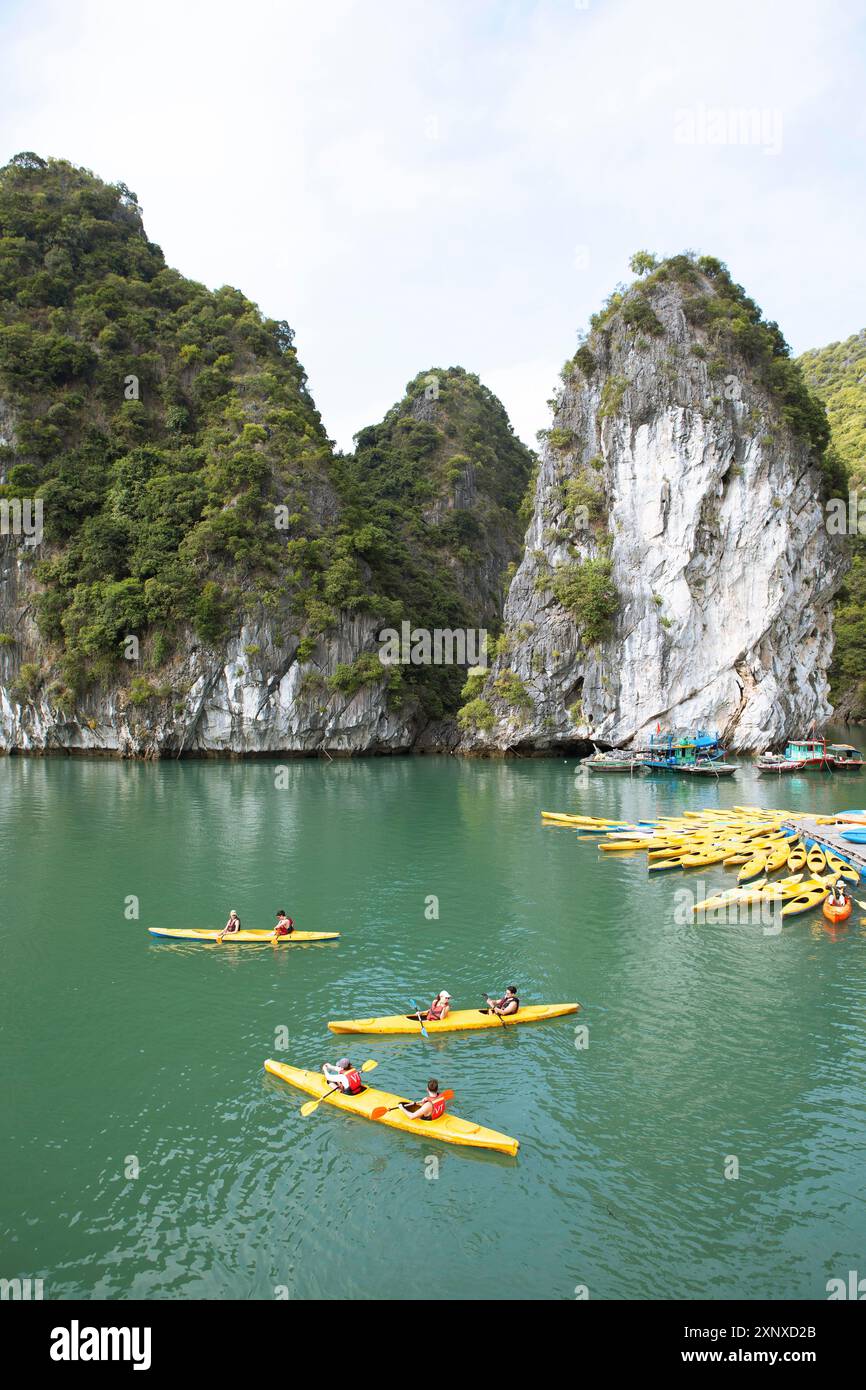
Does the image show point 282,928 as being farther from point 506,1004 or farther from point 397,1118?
point 397,1118

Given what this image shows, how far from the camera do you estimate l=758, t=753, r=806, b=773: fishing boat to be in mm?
48094

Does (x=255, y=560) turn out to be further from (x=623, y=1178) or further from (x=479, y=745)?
(x=623, y=1178)

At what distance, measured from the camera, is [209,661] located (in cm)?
5622

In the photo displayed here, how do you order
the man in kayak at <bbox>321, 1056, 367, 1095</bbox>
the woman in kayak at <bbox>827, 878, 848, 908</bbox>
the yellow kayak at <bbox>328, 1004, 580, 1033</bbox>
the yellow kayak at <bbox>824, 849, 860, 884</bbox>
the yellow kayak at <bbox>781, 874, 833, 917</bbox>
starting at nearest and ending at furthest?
the man in kayak at <bbox>321, 1056, 367, 1095</bbox> → the yellow kayak at <bbox>328, 1004, 580, 1033</bbox> → the woman in kayak at <bbox>827, 878, 848, 908</bbox> → the yellow kayak at <bbox>781, 874, 833, 917</bbox> → the yellow kayak at <bbox>824, 849, 860, 884</bbox>

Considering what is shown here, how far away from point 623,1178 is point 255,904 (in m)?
13.0

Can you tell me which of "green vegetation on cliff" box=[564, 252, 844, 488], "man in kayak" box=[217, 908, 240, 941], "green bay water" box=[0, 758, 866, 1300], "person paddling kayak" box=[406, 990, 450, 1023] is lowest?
"green bay water" box=[0, 758, 866, 1300]

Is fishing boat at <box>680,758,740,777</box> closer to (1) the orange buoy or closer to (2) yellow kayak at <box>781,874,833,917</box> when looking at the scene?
(2) yellow kayak at <box>781,874,833,917</box>

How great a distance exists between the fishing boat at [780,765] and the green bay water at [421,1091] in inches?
1080

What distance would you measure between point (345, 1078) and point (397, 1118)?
37.8 inches

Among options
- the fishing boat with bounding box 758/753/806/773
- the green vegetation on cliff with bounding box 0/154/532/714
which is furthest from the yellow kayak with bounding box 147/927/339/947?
the green vegetation on cliff with bounding box 0/154/532/714

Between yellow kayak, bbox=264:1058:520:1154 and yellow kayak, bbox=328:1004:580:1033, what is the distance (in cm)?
160

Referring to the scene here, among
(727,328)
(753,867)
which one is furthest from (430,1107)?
(727,328)

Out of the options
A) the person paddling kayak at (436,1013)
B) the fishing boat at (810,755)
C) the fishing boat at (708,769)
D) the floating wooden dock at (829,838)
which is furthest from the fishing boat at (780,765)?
the person paddling kayak at (436,1013)
